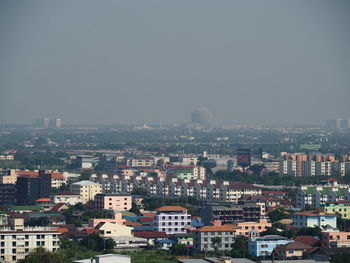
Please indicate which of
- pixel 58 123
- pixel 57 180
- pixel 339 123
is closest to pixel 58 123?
pixel 58 123

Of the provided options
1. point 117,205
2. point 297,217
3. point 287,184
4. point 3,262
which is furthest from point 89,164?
point 3,262

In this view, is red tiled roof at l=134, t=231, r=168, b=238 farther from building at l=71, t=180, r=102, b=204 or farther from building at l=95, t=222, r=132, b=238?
building at l=71, t=180, r=102, b=204

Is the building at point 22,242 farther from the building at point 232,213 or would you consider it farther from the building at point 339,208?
the building at point 339,208

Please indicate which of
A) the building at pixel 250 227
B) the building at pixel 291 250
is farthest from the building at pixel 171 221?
the building at pixel 291 250

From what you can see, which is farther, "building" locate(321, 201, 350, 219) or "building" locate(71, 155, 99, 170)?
"building" locate(71, 155, 99, 170)

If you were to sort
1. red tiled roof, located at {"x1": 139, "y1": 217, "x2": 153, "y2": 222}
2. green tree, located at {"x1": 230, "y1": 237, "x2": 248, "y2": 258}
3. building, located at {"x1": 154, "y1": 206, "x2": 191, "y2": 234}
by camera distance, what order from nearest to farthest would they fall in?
1. green tree, located at {"x1": 230, "y1": 237, "x2": 248, "y2": 258}
2. building, located at {"x1": 154, "y1": 206, "x2": 191, "y2": 234}
3. red tiled roof, located at {"x1": 139, "y1": 217, "x2": 153, "y2": 222}

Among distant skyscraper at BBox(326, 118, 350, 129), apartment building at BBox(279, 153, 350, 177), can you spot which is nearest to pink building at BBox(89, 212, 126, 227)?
apartment building at BBox(279, 153, 350, 177)

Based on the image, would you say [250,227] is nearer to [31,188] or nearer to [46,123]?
[31,188]
